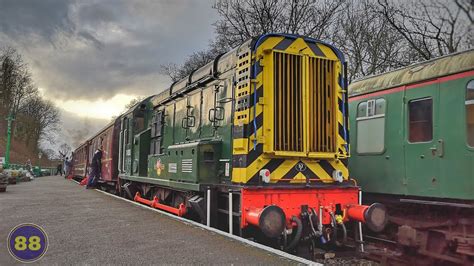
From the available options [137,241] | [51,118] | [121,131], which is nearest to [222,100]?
[137,241]

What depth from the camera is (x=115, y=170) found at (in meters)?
15.0

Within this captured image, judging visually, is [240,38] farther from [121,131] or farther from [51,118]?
[51,118]

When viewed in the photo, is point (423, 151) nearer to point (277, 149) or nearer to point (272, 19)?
point (277, 149)

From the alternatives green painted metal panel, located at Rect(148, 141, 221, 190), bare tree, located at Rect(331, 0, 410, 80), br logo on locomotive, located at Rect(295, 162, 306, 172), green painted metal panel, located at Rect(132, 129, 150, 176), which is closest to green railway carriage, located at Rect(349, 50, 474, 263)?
br logo on locomotive, located at Rect(295, 162, 306, 172)

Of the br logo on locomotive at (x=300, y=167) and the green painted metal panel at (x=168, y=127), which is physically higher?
the green painted metal panel at (x=168, y=127)

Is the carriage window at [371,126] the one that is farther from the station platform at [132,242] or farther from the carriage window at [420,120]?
the station platform at [132,242]

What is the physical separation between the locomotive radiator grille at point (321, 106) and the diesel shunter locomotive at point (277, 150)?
2 cm

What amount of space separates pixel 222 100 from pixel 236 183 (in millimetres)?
1746

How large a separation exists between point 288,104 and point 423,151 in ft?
8.53

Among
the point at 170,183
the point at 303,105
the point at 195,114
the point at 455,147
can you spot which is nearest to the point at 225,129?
the point at 303,105

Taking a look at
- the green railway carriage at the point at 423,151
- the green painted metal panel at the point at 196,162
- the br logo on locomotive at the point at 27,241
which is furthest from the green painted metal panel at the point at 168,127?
the br logo on locomotive at the point at 27,241

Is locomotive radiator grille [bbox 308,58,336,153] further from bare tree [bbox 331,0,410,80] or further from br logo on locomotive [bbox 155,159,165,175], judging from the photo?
bare tree [bbox 331,0,410,80]

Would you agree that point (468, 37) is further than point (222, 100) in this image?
No

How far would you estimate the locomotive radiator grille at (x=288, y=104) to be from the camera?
6.60 m
